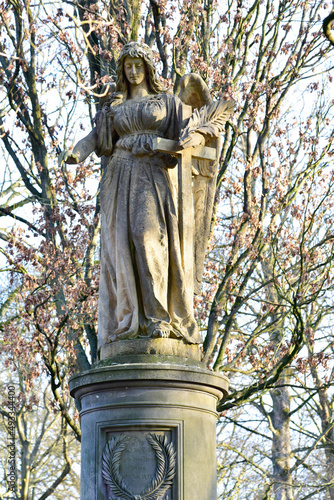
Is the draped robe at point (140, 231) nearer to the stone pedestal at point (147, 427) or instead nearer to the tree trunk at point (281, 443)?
the stone pedestal at point (147, 427)

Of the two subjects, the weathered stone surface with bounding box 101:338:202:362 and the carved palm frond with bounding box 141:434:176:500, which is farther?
the weathered stone surface with bounding box 101:338:202:362

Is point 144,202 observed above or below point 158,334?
above

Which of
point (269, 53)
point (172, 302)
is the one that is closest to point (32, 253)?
point (269, 53)

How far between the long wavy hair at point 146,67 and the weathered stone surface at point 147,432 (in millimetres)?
2272

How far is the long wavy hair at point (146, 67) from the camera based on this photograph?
657 cm

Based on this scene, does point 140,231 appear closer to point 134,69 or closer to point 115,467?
point 134,69

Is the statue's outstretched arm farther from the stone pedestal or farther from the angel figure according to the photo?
the stone pedestal

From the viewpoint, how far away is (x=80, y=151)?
6434 millimetres

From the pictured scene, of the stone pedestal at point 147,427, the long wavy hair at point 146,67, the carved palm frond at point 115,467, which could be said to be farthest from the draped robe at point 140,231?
the carved palm frond at point 115,467

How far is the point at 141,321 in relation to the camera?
604 centimetres

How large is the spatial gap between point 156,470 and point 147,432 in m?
0.25

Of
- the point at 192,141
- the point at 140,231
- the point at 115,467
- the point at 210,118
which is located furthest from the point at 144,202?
the point at 115,467

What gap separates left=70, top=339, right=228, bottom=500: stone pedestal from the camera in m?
5.50

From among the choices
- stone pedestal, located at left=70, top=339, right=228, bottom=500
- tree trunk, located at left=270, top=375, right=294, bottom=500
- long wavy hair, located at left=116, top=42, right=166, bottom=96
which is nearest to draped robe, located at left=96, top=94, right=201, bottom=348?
long wavy hair, located at left=116, top=42, right=166, bottom=96
